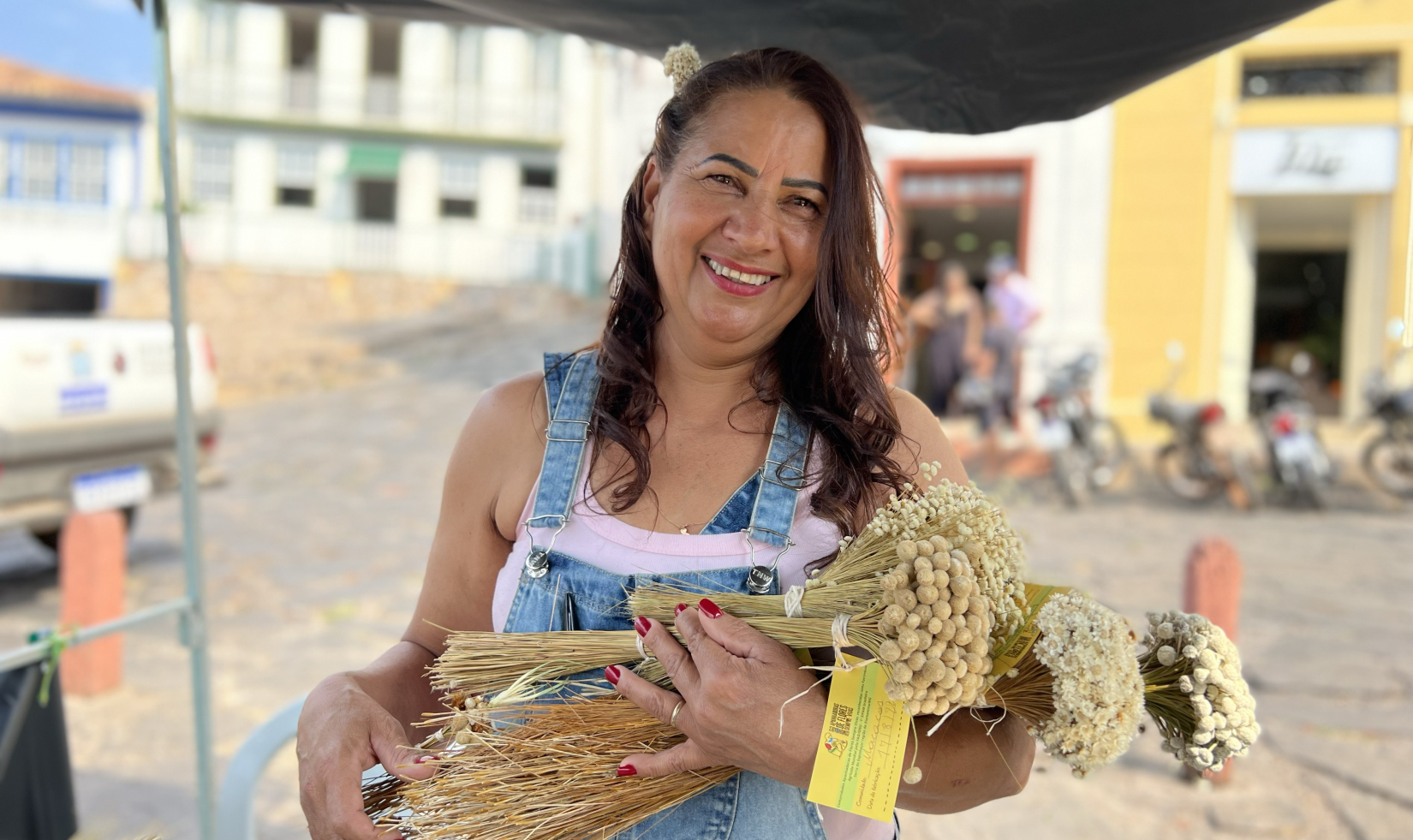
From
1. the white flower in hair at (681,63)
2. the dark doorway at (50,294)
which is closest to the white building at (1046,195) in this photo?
the white flower in hair at (681,63)

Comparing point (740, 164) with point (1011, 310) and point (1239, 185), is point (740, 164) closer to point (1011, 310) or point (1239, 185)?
point (1011, 310)

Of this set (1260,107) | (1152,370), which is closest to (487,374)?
(1152,370)

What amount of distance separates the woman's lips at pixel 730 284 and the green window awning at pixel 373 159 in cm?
2325

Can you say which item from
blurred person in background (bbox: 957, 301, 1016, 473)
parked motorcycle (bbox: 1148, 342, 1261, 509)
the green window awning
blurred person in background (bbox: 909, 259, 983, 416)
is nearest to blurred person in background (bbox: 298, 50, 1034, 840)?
parked motorcycle (bbox: 1148, 342, 1261, 509)

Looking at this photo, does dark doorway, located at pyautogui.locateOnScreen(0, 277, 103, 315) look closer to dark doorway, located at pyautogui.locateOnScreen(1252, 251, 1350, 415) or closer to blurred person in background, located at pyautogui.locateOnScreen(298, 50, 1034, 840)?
dark doorway, located at pyautogui.locateOnScreen(1252, 251, 1350, 415)

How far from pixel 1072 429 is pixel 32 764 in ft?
26.6

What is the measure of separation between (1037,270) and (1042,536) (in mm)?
5877

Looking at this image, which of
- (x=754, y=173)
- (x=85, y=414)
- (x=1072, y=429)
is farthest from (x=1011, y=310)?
(x=754, y=173)

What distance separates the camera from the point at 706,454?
5.43ft

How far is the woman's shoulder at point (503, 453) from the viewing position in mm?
1666

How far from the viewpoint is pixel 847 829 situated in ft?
5.10

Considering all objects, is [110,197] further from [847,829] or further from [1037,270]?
[847,829]

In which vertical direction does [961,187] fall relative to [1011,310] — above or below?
above

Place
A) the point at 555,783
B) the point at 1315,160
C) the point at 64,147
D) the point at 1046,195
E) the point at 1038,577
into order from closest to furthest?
the point at 555,783, the point at 1038,577, the point at 1315,160, the point at 1046,195, the point at 64,147
